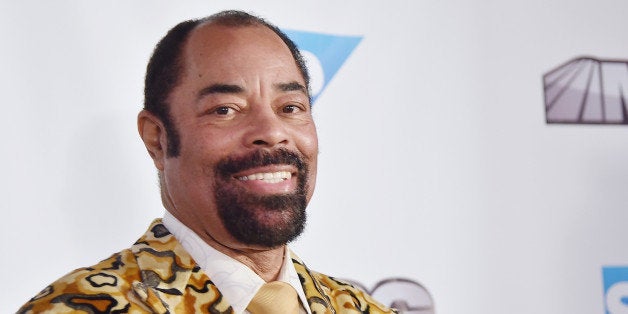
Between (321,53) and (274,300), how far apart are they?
85 centimetres

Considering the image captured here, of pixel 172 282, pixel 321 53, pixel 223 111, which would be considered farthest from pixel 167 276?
pixel 321 53

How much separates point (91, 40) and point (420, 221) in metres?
0.86

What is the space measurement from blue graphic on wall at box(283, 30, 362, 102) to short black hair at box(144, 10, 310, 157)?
509mm

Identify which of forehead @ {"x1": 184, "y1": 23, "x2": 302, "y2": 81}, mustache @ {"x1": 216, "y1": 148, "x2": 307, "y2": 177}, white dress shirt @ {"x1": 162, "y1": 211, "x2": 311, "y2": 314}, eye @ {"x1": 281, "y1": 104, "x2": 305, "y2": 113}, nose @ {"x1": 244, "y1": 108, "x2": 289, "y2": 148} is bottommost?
white dress shirt @ {"x1": 162, "y1": 211, "x2": 311, "y2": 314}

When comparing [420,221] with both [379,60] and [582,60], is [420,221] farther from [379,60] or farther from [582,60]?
[582,60]

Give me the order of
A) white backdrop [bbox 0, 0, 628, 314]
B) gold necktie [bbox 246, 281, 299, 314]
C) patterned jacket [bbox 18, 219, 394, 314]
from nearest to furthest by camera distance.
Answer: patterned jacket [bbox 18, 219, 394, 314] < gold necktie [bbox 246, 281, 299, 314] < white backdrop [bbox 0, 0, 628, 314]

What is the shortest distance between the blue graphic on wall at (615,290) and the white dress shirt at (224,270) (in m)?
1.15

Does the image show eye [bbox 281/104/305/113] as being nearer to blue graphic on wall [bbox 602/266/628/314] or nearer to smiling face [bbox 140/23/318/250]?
smiling face [bbox 140/23/318/250]

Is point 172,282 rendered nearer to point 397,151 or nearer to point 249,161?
point 249,161

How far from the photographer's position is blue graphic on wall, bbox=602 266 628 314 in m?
2.43

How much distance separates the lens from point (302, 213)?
1.54 meters

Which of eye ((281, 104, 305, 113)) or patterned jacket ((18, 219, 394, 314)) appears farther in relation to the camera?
eye ((281, 104, 305, 113))

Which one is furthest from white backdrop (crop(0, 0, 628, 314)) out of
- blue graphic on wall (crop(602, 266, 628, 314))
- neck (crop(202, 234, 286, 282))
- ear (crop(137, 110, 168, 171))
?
neck (crop(202, 234, 286, 282))

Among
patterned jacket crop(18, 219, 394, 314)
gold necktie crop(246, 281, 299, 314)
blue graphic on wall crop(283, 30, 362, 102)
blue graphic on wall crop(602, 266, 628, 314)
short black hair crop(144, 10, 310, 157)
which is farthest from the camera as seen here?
blue graphic on wall crop(602, 266, 628, 314)
